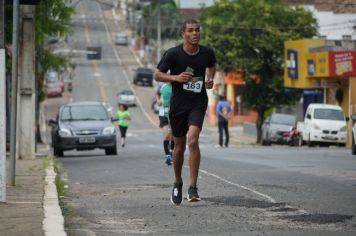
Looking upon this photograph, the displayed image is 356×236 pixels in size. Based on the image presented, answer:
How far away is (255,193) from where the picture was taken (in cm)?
1327

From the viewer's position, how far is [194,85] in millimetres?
11938

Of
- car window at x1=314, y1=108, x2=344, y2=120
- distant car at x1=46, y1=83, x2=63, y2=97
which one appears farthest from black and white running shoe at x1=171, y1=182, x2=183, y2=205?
distant car at x1=46, y1=83, x2=63, y2=97

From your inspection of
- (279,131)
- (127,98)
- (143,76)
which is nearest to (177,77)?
(279,131)

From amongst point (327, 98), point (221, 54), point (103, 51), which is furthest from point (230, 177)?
point (103, 51)

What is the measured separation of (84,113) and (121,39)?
323 ft

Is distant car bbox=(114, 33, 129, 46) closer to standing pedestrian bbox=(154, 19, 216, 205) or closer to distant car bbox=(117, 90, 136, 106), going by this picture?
distant car bbox=(117, 90, 136, 106)

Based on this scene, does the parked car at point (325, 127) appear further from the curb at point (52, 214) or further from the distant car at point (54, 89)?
the distant car at point (54, 89)

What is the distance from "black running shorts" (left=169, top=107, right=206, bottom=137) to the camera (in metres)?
11.9

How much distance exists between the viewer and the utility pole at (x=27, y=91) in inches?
951

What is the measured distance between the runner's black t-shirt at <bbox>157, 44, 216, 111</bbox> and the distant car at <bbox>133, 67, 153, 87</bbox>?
295 ft

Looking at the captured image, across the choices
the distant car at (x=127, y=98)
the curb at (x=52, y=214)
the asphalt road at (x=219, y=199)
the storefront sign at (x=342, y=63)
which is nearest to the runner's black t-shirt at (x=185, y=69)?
the asphalt road at (x=219, y=199)

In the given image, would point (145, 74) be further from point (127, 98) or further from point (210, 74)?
point (210, 74)

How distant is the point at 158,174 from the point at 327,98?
3969 centimetres

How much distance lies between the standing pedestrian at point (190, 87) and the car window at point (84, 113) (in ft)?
57.0
